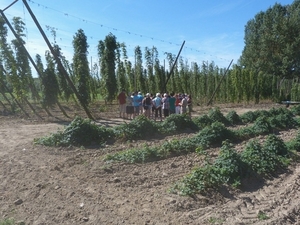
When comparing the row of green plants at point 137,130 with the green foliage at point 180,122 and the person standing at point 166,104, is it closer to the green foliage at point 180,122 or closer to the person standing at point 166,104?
the green foliage at point 180,122

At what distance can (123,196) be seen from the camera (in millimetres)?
5836

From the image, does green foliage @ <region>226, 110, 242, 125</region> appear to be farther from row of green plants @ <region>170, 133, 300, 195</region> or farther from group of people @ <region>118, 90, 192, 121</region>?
row of green plants @ <region>170, 133, 300, 195</region>

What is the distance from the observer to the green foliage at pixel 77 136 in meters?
9.74

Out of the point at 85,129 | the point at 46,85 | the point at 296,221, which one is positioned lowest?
the point at 296,221

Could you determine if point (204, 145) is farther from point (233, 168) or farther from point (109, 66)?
point (109, 66)

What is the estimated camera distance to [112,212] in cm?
523

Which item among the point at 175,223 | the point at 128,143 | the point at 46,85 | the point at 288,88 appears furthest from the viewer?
the point at 288,88

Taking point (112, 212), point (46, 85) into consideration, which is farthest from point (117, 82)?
point (112, 212)

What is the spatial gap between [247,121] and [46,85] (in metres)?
10.4

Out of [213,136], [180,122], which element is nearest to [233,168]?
[213,136]

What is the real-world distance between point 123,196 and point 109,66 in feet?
59.5

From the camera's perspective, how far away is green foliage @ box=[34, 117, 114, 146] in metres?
9.74

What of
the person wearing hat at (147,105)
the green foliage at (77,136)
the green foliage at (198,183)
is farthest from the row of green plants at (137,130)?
the green foliage at (198,183)

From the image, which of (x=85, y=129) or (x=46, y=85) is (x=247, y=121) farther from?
(x=46, y=85)
